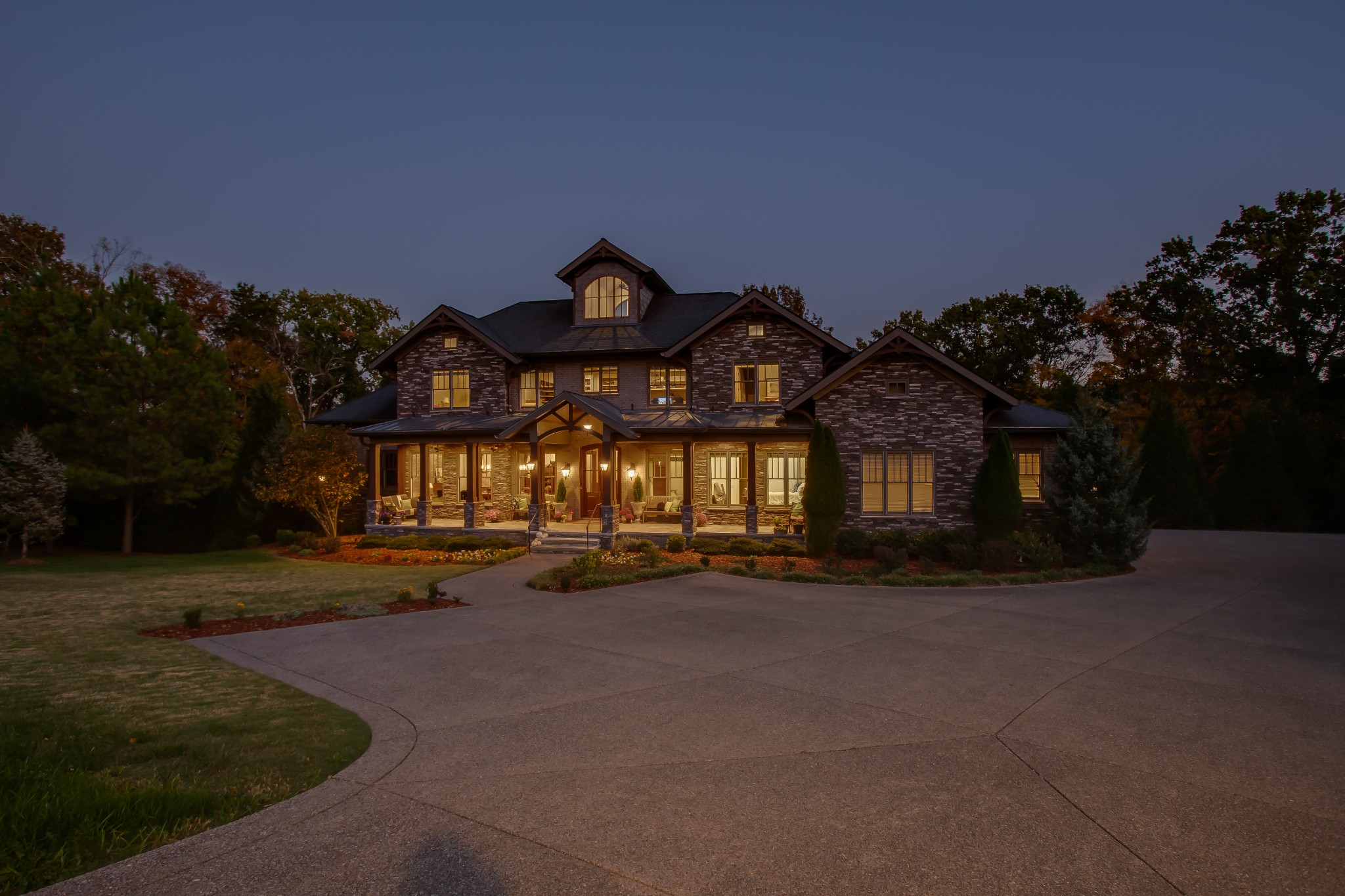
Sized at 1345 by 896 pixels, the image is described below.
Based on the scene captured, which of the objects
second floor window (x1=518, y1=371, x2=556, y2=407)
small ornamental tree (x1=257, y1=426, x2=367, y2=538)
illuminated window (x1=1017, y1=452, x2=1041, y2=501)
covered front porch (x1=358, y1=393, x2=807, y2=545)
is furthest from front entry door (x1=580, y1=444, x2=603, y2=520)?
illuminated window (x1=1017, y1=452, x2=1041, y2=501)

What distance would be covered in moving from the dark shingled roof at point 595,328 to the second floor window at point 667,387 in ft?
2.98

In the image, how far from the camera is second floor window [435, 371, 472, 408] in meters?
24.1

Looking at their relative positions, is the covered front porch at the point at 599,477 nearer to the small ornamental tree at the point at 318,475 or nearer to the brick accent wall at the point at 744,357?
the brick accent wall at the point at 744,357

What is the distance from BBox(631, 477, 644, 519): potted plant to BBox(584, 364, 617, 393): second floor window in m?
3.37

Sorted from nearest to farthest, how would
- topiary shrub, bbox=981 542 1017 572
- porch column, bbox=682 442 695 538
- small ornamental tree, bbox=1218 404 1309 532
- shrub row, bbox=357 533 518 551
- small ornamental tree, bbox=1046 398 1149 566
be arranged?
topiary shrub, bbox=981 542 1017 572
small ornamental tree, bbox=1046 398 1149 566
shrub row, bbox=357 533 518 551
porch column, bbox=682 442 695 538
small ornamental tree, bbox=1218 404 1309 532

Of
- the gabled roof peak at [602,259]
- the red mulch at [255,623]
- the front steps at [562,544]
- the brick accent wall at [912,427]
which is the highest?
the gabled roof peak at [602,259]

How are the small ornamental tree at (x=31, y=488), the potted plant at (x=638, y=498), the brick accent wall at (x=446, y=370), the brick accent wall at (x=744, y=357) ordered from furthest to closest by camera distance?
1. the brick accent wall at (x=446, y=370)
2. the potted plant at (x=638, y=498)
3. the brick accent wall at (x=744, y=357)
4. the small ornamental tree at (x=31, y=488)

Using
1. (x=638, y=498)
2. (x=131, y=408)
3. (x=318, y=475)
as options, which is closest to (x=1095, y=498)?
(x=638, y=498)

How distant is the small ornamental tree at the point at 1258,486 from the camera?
26.2 metres

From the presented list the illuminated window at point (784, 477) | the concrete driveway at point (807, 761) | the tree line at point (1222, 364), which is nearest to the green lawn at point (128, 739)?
the concrete driveway at point (807, 761)

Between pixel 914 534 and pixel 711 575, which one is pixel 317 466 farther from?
pixel 914 534

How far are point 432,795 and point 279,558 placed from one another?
17.7m

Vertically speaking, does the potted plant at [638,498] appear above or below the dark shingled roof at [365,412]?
below

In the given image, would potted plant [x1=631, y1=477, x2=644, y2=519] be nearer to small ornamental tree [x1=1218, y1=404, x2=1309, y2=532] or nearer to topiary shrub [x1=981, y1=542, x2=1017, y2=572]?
topiary shrub [x1=981, y1=542, x2=1017, y2=572]
